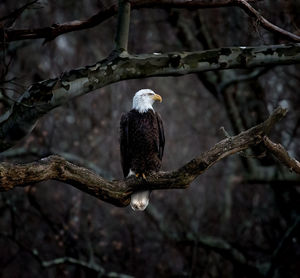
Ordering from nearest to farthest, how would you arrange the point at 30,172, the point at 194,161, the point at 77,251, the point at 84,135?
the point at 30,172 < the point at 194,161 < the point at 77,251 < the point at 84,135

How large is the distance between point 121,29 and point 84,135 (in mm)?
6539

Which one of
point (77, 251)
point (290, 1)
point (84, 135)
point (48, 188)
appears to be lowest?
point (77, 251)

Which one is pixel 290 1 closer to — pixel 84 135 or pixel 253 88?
pixel 253 88

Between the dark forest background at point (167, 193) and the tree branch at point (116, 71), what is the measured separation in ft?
4.38

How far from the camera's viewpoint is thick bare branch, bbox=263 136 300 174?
452cm

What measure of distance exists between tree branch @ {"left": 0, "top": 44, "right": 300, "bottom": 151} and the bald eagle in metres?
1.55

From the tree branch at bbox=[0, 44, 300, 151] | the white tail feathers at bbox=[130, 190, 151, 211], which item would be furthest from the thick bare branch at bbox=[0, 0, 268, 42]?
the white tail feathers at bbox=[130, 190, 151, 211]

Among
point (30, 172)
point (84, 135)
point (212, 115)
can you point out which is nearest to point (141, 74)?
point (30, 172)

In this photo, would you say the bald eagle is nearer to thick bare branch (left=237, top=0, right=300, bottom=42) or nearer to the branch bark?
the branch bark

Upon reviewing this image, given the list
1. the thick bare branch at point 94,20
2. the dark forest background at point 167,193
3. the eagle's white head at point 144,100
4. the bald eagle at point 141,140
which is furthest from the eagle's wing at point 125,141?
the dark forest background at point 167,193

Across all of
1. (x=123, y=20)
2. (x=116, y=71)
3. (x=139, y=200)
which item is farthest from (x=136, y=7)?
(x=139, y=200)

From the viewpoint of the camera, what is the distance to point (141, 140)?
6.09 metres

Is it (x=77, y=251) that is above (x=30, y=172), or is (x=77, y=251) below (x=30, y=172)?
below

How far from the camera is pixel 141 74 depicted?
4574 mm
